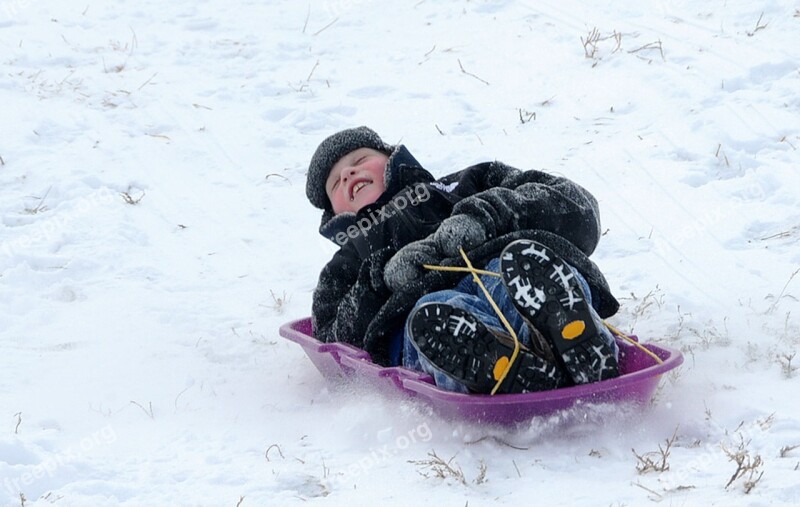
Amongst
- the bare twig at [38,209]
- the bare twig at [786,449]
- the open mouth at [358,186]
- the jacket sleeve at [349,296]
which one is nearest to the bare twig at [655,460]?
the bare twig at [786,449]

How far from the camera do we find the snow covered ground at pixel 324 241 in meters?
2.41

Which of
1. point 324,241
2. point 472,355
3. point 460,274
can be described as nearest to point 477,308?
point 460,274

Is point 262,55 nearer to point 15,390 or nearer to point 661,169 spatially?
point 661,169

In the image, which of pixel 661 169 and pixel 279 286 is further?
pixel 661 169

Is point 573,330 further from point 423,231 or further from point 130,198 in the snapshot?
point 130,198

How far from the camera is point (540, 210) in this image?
3.04m

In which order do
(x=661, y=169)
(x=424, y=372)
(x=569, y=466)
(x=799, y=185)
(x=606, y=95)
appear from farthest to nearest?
(x=606, y=95)
(x=661, y=169)
(x=799, y=185)
(x=424, y=372)
(x=569, y=466)

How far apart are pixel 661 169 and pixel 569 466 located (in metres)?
2.63

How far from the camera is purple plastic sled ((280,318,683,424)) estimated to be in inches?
96.2

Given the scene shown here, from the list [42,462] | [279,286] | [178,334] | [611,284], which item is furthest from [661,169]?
[42,462]

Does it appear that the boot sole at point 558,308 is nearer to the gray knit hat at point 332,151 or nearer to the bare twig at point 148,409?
the bare twig at point 148,409

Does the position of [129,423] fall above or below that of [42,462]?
below

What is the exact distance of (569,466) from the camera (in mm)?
2363

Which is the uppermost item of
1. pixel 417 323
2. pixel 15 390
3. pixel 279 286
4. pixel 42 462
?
pixel 417 323
